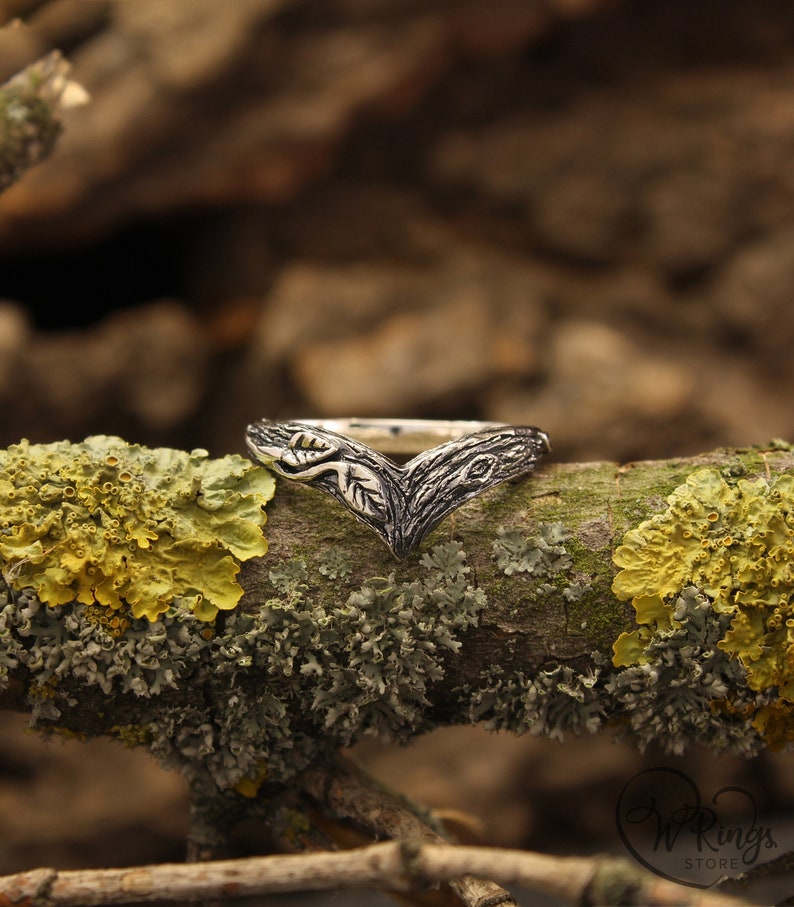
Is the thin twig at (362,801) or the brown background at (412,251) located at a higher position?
the brown background at (412,251)

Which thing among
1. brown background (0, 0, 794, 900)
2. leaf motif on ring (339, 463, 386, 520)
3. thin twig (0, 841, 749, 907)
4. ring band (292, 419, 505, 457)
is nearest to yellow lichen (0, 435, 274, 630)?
leaf motif on ring (339, 463, 386, 520)

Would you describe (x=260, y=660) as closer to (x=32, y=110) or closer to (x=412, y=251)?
(x=32, y=110)

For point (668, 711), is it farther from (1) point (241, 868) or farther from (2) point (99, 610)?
(2) point (99, 610)

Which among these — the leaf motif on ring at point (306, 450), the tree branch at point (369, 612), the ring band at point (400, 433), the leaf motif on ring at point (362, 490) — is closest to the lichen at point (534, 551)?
the tree branch at point (369, 612)

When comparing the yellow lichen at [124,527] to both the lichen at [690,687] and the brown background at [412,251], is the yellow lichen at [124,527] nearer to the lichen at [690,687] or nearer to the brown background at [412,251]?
the lichen at [690,687]

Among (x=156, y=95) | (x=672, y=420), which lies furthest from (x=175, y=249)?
(x=672, y=420)

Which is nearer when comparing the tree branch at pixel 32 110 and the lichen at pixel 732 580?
the lichen at pixel 732 580
